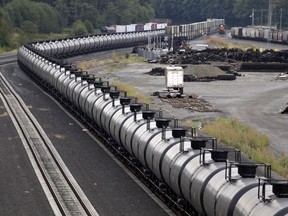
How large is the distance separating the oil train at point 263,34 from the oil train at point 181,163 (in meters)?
92.7

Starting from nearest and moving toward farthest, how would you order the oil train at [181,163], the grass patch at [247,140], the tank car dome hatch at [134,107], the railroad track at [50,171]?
the oil train at [181,163] < the railroad track at [50,171] < the tank car dome hatch at [134,107] < the grass patch at [247,140]

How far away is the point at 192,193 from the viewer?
20453 mm

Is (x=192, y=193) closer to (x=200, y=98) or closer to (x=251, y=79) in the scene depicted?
(x=200, y=98)

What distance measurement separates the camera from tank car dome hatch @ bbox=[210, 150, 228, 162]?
65.8 ft

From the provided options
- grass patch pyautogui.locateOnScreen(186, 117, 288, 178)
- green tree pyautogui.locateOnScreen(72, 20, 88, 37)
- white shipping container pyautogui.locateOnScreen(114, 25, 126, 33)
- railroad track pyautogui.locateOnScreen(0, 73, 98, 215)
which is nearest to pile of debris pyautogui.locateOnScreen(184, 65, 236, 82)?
grass patch pyautogui.locateOnScreen(186, 117, 288, 178)

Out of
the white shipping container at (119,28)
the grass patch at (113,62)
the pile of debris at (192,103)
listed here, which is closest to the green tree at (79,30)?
the white shipping container at (119,28)

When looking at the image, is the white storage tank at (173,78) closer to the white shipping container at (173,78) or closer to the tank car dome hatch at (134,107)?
the white shipping container at (173,78)

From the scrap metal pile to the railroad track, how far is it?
4226 centimetres

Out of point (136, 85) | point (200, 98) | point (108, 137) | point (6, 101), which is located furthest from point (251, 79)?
point (108, 137)

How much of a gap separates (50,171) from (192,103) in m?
25.4

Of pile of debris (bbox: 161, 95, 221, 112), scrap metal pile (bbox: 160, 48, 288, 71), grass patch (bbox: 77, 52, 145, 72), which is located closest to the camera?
pile of debris (bbox: 161, 95, 221, 112)

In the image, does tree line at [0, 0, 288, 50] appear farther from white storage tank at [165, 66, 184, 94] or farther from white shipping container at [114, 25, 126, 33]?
white storage tank at [165, 66, 184, 94]

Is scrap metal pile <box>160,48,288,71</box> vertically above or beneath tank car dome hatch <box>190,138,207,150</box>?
beneath

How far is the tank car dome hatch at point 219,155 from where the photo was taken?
20062 millimetres
